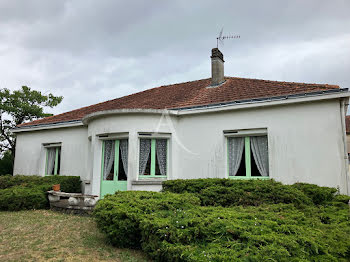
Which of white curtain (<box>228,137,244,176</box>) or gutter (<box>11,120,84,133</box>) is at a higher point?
gutter (<box>11,120,84,133</box>)

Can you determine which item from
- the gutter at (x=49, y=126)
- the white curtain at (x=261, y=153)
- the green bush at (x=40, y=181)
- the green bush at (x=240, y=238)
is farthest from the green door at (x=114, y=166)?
the green bush at (x=240, y=238)

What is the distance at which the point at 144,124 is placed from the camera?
1026 cm

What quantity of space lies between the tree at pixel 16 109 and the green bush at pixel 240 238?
23.7m

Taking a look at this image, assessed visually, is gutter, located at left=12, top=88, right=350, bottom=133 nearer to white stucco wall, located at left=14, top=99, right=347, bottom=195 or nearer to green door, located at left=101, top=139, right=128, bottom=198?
→ white stucco wall, located at left=14, top=99, right=347, bottom=195

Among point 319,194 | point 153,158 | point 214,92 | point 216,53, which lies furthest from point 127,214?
point 216,53

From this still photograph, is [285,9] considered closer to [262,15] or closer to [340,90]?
[262,15]

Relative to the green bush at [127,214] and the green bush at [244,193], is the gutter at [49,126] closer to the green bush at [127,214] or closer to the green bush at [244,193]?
the green bush at [244,193]

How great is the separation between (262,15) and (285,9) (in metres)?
0.87

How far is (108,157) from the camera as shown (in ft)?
35.7

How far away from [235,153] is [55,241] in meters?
6.59

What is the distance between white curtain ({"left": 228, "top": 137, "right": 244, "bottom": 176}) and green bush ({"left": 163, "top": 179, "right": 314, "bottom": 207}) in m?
1.92

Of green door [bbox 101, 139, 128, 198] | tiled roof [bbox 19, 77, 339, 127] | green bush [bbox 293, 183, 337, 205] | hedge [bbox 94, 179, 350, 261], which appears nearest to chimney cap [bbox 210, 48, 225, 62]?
tiled roof [bbox 19, 77, 339, 127]

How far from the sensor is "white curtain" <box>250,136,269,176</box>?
361 inches

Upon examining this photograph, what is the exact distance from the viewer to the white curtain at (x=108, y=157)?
35.4 feet
